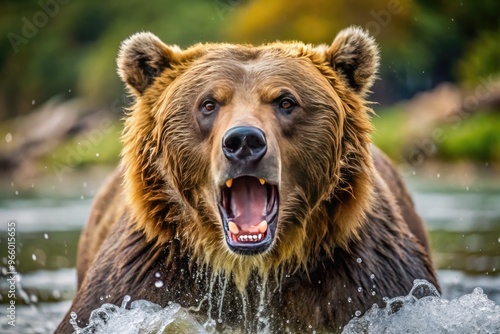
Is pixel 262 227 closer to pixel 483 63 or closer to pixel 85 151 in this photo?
pixel 85 151

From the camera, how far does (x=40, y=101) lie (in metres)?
62.5

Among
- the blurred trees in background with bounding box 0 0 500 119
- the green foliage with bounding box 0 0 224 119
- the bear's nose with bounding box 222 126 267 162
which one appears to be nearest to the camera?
the bear's nose with bounding box 222 126 267 162

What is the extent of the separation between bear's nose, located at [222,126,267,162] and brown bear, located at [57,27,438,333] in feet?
0.63

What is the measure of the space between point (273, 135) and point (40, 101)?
59.0 metres

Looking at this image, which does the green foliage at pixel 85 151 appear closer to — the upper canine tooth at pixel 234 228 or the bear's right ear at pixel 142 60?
the bear's right ear at pixel 142 60

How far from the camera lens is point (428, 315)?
5789 millimetres

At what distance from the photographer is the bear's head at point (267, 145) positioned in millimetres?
5328

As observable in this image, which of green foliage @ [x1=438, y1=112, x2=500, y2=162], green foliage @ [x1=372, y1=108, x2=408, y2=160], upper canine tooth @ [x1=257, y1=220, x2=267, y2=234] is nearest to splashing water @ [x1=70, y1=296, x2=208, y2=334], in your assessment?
upper canine tooth @ [x1=257, y1=220, x2=267, y2=234]

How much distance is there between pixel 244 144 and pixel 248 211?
46cm

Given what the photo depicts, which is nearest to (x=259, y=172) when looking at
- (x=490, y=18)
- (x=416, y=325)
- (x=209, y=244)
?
(x=209, y=244)

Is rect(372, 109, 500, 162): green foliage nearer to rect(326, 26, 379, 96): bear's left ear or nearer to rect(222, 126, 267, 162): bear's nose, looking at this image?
rect(326, 26, 379, 96): bear's left ear

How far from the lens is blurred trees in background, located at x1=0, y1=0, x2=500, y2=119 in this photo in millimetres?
43531

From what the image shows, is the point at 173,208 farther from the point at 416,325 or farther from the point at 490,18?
the point at 490,18

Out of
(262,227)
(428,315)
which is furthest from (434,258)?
(262,227)
